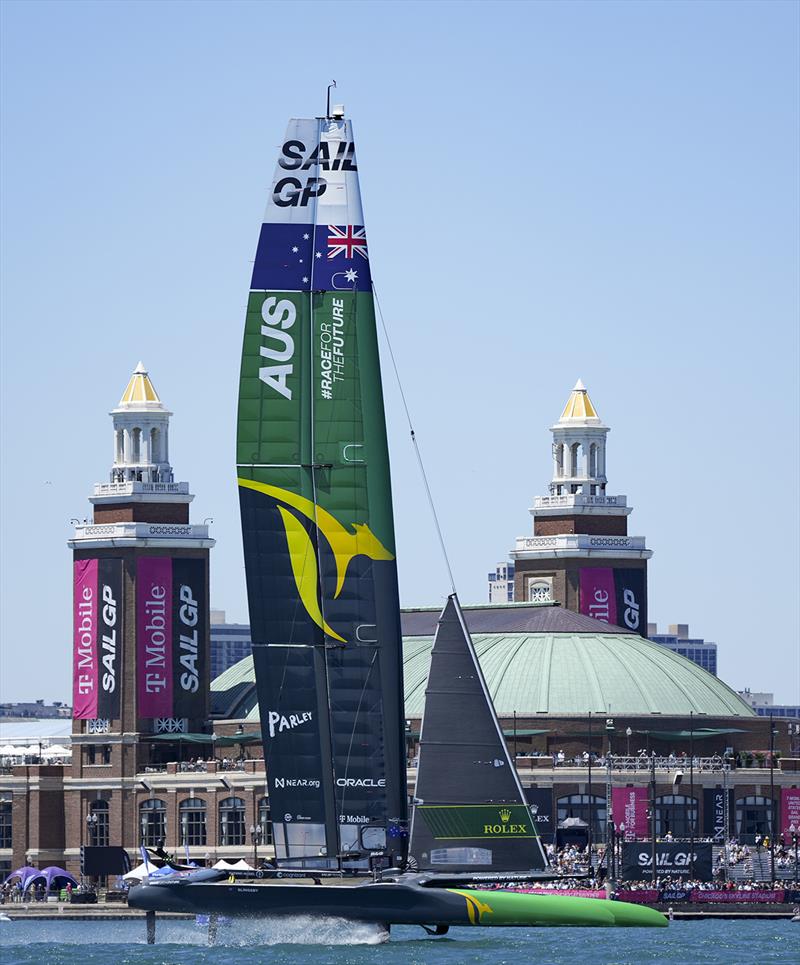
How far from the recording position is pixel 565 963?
82.7m

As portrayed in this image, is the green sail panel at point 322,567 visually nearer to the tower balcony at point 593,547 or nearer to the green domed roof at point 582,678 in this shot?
the green domed roof at point 582,678

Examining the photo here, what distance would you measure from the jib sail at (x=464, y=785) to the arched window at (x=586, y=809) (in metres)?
88.7

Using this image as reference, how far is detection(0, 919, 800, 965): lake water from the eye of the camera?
7669cm

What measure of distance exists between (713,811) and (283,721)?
9194 centimetres

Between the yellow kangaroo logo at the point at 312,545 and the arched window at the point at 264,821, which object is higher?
the yellow kangaroo logo at the point at 312,545

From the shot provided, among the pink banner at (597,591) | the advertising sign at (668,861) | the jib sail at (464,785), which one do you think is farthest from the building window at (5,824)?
the jib sail at (464,785)

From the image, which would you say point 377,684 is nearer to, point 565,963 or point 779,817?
point 565,963

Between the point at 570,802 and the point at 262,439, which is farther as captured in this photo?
the point at 570,802

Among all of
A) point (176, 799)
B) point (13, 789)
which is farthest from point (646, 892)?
point (13, 789)

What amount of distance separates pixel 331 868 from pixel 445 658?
6664mm

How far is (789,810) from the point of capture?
170 metres

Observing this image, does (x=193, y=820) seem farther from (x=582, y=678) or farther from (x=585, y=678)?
(x=585, y=678)

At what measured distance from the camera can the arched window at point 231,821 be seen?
579ft

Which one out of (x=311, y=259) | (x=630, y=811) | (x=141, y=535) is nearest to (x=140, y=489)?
(x=141, y=535)
